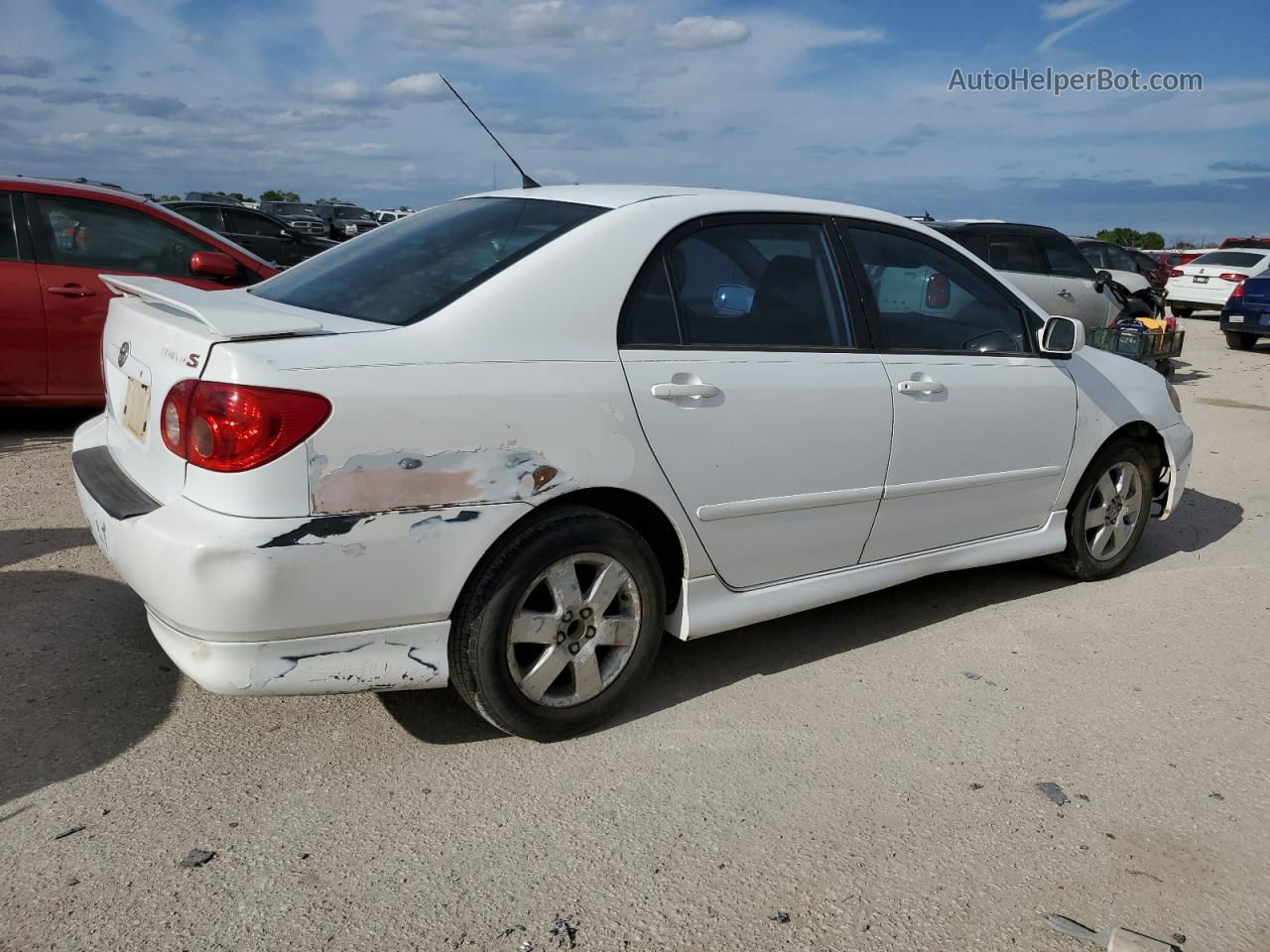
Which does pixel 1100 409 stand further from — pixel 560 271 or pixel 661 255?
pixel 560 271

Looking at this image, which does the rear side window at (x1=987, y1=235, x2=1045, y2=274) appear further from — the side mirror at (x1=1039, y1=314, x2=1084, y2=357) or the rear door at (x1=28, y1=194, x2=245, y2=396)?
the rear door at (x1=28, y1=194, x2=245, y2=396)

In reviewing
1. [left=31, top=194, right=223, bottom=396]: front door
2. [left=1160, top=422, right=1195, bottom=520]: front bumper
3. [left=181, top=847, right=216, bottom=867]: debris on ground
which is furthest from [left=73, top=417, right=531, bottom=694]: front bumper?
[left=31, top=194, right=223, bottom=396]: front door

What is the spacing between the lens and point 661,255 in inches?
132

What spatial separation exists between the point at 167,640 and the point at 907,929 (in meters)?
1.99

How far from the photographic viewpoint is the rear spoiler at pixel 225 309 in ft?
8.91

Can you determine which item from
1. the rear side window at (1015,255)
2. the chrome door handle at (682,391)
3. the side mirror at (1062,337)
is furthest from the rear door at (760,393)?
the rear side window at (1015,255)

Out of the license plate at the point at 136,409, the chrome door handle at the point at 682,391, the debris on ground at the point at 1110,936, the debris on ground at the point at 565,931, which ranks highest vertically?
the chrome door handle at the point at 682,391

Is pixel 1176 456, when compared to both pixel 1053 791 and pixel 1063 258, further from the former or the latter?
pixel 1063 258

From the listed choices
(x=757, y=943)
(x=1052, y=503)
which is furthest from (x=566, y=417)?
(x=1052, y=503)

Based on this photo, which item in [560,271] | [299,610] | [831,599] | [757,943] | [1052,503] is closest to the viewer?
[757,943]

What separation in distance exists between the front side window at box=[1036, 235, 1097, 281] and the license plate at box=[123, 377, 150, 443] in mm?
11680

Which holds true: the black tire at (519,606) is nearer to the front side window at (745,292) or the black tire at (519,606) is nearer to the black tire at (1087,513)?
the front side window at (745,292)

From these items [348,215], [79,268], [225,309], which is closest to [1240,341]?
[79,268]

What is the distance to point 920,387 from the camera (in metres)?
3.88
